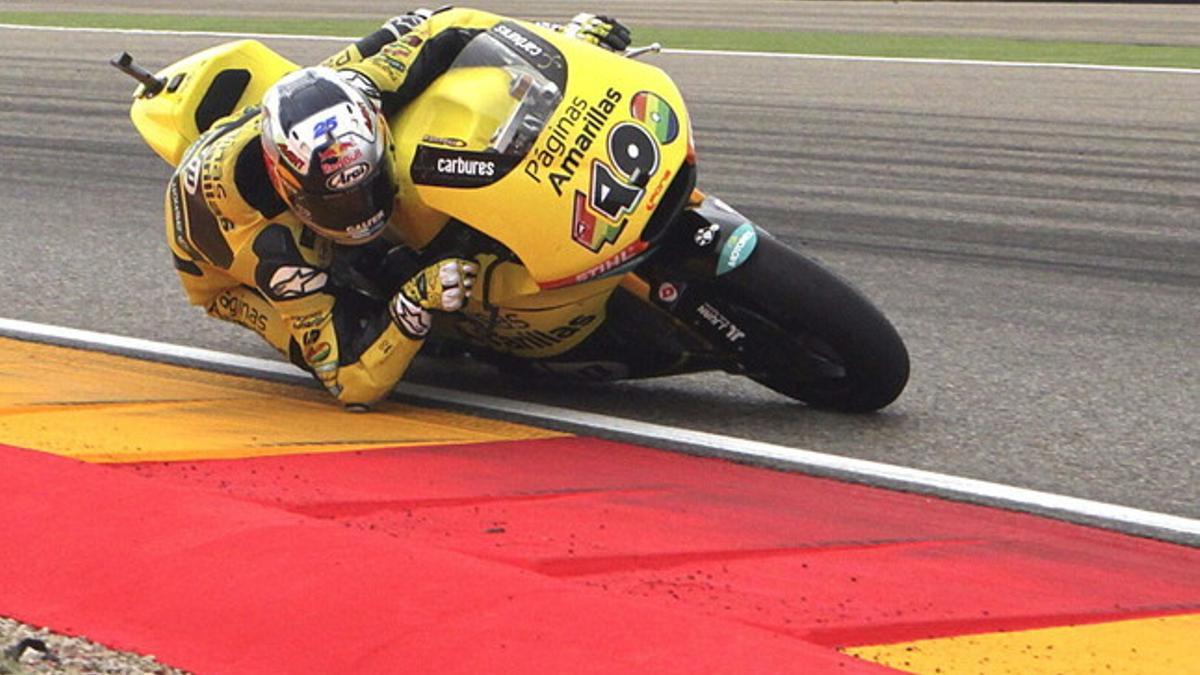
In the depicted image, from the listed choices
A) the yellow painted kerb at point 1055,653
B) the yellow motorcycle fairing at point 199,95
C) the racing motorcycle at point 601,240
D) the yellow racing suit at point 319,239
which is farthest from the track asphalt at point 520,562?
the yellow motorcycle fairing at point 199,95

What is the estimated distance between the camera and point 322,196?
548 cm

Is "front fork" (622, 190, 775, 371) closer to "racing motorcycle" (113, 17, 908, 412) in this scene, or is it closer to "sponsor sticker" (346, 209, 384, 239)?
"racing motorcycle" (113, 17, 908, 412)

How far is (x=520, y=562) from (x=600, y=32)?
2.61 meters

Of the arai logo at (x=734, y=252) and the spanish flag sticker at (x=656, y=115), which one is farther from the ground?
the spanish flag sticker at (x=656, y=115)

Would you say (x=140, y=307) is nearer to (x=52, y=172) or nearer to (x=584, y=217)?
(x=584, y=217)

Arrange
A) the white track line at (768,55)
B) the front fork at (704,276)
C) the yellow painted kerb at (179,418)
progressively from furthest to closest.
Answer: the white track line at (768,55) → the front fork at (704,276) → the yellow painted kerb at (179,418)

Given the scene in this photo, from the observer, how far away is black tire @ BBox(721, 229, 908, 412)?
18.6 ft

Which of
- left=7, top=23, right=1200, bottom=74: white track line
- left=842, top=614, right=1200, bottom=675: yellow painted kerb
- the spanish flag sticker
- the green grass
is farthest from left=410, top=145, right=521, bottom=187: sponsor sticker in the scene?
the green grass

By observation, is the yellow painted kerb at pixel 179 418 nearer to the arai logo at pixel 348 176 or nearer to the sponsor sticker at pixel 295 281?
the sponsor sticker at pixel 295 281

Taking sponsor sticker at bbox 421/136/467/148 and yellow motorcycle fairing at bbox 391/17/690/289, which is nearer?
yellow motorcycle fairing at bbox 391/17/690/289

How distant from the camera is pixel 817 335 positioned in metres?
5.78

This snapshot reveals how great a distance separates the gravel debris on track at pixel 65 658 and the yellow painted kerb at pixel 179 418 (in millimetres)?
1266

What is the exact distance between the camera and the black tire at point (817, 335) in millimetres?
5684

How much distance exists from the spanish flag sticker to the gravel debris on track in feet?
8.49
